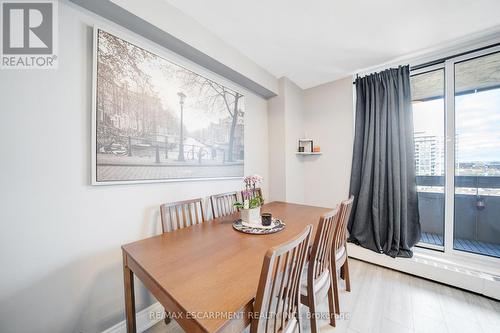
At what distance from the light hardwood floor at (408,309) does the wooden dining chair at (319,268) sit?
48 cm

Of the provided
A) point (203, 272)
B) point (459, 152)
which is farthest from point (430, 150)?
point (203, 272)

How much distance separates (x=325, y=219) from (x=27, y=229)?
1.74 meters

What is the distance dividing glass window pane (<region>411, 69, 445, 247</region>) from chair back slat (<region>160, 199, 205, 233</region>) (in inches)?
111

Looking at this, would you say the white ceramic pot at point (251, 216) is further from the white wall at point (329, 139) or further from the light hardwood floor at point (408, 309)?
the white wall at point (329, 139)

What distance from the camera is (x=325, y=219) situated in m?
1.08

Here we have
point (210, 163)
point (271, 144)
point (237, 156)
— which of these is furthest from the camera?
point (271, 144)

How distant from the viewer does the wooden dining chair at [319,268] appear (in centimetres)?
110

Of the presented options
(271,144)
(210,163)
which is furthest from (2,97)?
(271,144)

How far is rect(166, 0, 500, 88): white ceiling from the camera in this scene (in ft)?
4.91

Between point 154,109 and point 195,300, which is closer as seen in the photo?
point 195,300

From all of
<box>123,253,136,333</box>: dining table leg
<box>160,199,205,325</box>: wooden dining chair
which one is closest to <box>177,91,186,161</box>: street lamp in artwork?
<box>160,199,205,325</box>: wooden dining chair

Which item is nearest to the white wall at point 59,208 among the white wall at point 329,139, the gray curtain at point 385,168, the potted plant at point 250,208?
the potted plant at point 250,208

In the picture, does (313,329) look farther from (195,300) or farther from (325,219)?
(195,300)

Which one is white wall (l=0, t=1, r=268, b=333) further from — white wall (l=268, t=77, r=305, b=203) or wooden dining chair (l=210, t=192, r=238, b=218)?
white wall (l=268, t=77, r=305, b=203)
